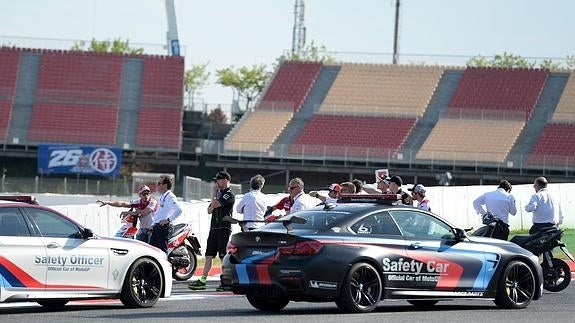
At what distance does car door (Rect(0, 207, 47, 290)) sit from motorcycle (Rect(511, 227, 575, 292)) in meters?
7.64

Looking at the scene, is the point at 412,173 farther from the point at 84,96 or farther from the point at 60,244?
the point at 60,244

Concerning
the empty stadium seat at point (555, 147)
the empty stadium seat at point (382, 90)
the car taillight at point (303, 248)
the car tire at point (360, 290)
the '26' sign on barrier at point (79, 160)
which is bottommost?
the car tire at point (360, 290)

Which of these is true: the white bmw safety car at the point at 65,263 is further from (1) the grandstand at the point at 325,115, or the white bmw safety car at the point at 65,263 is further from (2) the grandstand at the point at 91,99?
(2) the grandstand at the point at 91,99

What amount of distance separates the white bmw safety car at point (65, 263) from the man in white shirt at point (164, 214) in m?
2.66

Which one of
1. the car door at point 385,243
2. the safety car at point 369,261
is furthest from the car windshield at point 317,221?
the car door at point 385,243

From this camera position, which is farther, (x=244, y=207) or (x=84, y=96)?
(x=84, y=96)

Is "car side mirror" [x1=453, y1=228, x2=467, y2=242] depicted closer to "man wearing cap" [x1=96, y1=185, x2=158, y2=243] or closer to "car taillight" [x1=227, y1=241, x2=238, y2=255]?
"car taillight" [x1=227, y1=241, x2=238, y2=255]

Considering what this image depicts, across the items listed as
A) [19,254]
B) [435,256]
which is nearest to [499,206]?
[435,256]

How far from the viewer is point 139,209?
19.9 m

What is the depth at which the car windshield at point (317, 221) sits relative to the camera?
15.1m

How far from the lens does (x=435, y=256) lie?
51.4 ft

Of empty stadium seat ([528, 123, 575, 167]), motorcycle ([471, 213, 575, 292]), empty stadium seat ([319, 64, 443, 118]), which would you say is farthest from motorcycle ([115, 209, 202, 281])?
empty stadium seat ([319, 64, 443, 118])

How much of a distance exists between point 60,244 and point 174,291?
4.13 metres

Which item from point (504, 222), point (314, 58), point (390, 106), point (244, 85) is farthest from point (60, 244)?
point (244, 85)
